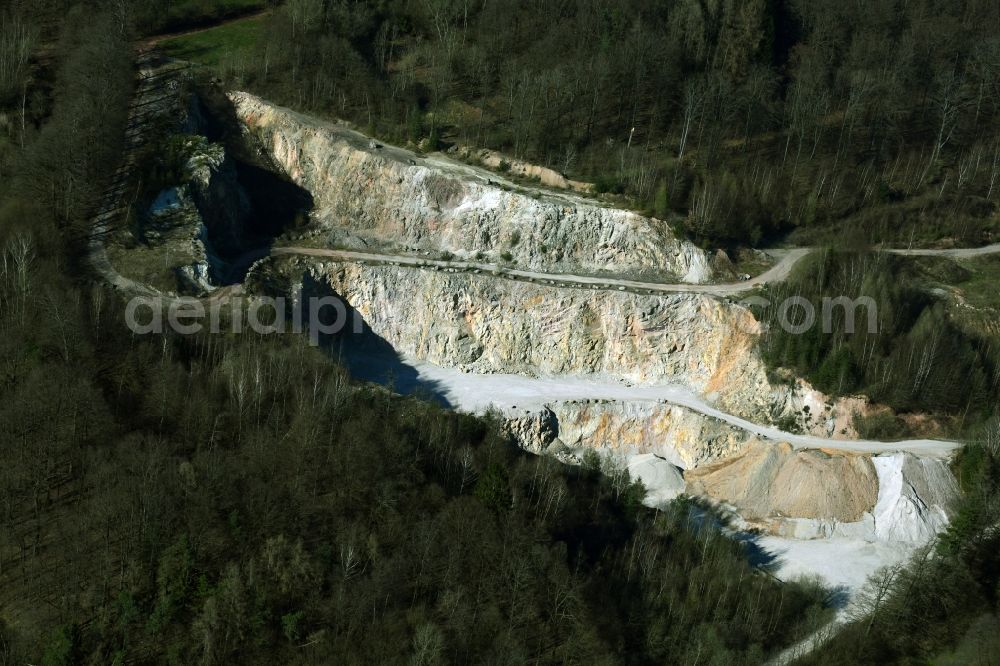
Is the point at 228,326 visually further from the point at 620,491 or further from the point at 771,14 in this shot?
the point at 771,14

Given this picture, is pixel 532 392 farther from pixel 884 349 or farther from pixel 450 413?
pixel 884 349

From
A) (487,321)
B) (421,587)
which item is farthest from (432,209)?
(421,587)

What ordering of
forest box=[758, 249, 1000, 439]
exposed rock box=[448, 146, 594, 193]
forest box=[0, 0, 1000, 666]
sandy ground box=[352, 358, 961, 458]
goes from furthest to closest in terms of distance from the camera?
exposed rock box=[448, 146, 594, 193]
sandy ground box=[352, 358, 961, 458]
forest box=[758, 249, 1000, 439]
forest box=[0, 0, 1000, 666]

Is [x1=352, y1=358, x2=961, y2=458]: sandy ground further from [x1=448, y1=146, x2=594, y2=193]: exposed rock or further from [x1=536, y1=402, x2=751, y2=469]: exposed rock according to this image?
[x1=448, y1=146, x2=594, y2=193]: exposed rock

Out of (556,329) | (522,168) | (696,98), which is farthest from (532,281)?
(696,98)

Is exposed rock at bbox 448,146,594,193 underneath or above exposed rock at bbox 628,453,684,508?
above

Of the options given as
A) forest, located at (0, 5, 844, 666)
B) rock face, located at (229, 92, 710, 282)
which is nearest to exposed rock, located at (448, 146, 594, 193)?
rock face, located at (229, 92, 710, 282)

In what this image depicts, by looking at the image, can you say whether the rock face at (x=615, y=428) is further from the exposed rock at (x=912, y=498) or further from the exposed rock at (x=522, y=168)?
the exposed rock at (x=522, y=168)
